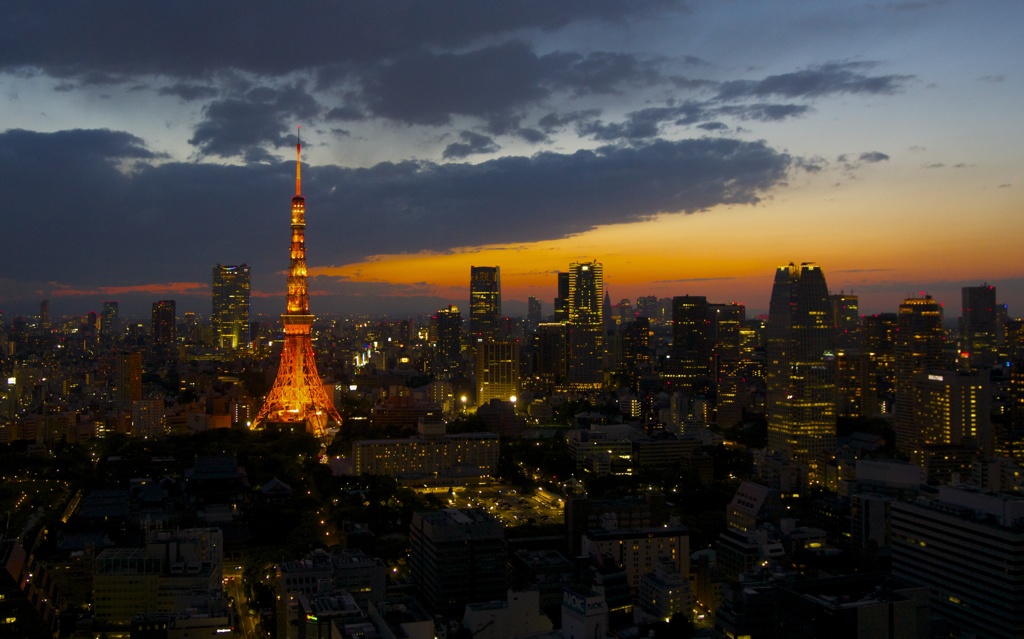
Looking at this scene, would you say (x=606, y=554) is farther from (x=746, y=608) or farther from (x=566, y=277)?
(x=566, y=277)

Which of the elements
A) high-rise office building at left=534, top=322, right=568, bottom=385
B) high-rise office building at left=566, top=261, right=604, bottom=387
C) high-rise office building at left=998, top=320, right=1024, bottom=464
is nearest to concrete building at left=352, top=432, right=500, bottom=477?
high-rise office building at left=998, top=320, right=1024, bottom=464

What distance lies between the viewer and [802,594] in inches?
331

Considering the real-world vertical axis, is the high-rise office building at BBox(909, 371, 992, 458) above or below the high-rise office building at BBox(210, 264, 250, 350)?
below

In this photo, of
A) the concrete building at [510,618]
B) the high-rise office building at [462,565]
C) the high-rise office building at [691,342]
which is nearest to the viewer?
the concrete building at [510,618]

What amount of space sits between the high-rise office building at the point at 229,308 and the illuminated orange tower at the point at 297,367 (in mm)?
27395

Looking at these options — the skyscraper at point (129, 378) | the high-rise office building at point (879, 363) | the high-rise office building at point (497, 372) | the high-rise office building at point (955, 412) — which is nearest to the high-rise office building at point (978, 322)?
the high-rise office building at point (879, 363)

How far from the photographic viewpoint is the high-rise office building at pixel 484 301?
150 feet

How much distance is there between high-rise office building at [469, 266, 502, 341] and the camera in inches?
1805

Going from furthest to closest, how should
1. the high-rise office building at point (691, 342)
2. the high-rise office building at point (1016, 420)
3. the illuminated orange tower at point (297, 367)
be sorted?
the high-rise office building at point (691, 342), the illuminated orange tower at point (297, 367), the high-rise office building at point (1016, 420)

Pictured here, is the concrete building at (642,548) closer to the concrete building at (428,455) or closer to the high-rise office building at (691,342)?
the concrete building at (428,455)

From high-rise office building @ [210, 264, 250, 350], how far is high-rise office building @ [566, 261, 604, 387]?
1740 cm

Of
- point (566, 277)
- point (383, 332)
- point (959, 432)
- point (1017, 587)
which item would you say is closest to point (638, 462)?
point (959, 432)

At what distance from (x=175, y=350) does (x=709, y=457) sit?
3486 cm

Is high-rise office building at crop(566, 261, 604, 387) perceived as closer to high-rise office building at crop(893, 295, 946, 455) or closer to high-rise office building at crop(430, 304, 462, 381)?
high-rise office building at crop(430, 304, 462, 381)
